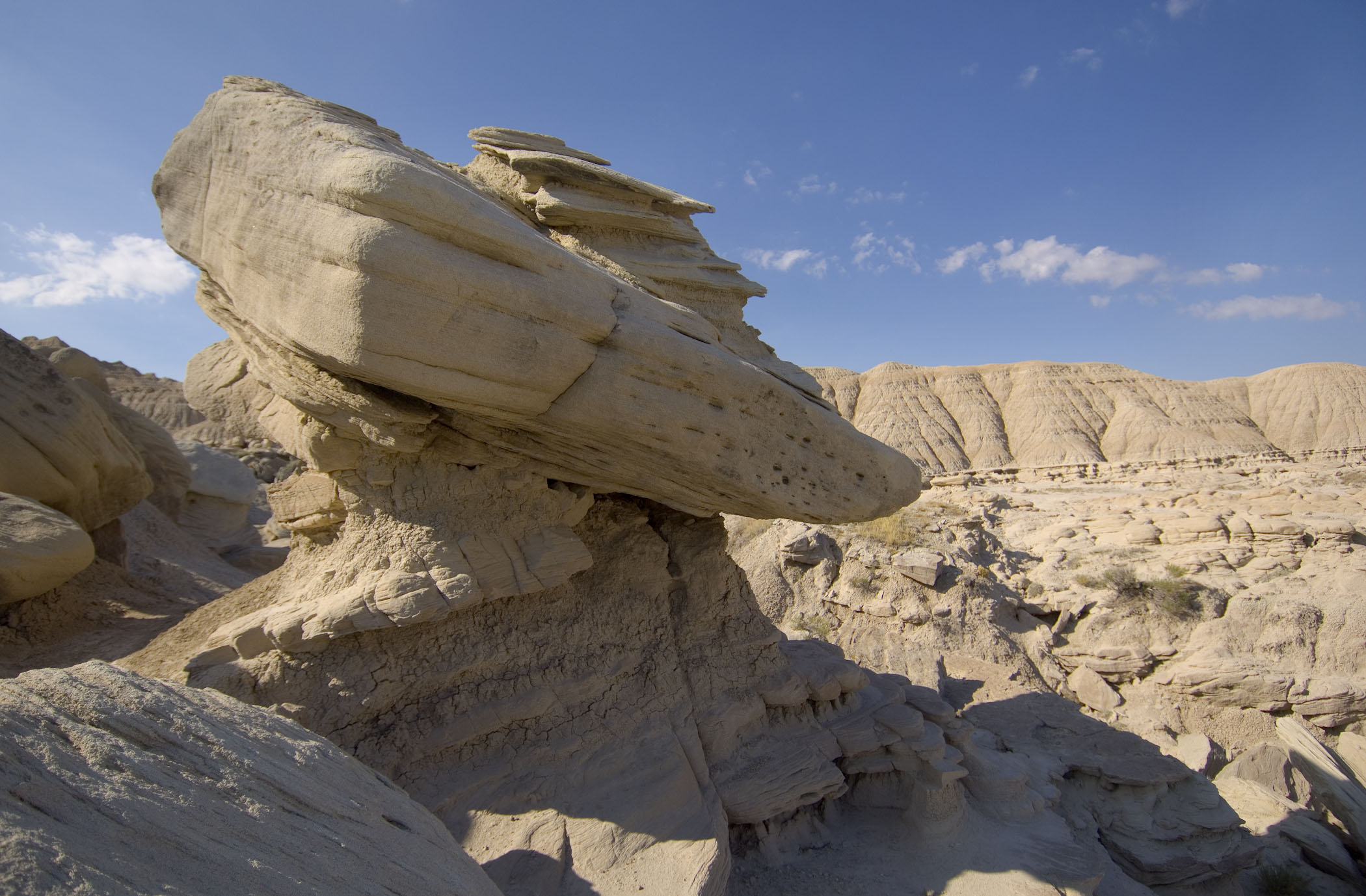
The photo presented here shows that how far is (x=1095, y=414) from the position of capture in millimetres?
37812

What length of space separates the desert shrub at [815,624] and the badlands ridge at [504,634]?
1588mm

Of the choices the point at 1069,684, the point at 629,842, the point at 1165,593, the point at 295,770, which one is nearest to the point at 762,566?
the point at 1069,684

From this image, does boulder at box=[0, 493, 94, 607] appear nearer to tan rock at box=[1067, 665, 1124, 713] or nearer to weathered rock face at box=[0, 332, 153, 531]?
weathered rock face at box=[0, 332, 153, 531]

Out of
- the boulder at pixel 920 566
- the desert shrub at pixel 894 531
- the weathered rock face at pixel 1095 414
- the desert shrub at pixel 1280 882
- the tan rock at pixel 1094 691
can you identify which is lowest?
the desert shrub at pixel 1280 882

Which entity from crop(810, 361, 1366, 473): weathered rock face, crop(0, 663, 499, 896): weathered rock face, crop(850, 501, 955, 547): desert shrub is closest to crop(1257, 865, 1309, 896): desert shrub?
crop(850, 501, 955, 547): desert shrub

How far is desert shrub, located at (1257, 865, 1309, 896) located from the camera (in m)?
6.02

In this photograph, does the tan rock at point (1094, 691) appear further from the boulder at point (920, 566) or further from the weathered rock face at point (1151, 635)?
the boulder at point (920, 566)

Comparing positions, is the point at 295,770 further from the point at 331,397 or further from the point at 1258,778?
the point at 1258,778

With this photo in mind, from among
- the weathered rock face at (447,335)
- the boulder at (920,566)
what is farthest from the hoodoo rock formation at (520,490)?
the boulder at (920,566)

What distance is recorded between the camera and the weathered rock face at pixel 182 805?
5.60ft

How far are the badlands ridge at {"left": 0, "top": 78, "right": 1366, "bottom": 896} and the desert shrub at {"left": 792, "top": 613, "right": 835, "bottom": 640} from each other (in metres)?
1.59

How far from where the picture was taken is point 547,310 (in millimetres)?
3547

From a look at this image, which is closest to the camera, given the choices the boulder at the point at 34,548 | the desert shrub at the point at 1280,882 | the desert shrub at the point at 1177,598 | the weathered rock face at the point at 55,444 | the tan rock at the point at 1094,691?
the boulder at the point at 34,548

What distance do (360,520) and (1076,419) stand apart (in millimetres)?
40308
